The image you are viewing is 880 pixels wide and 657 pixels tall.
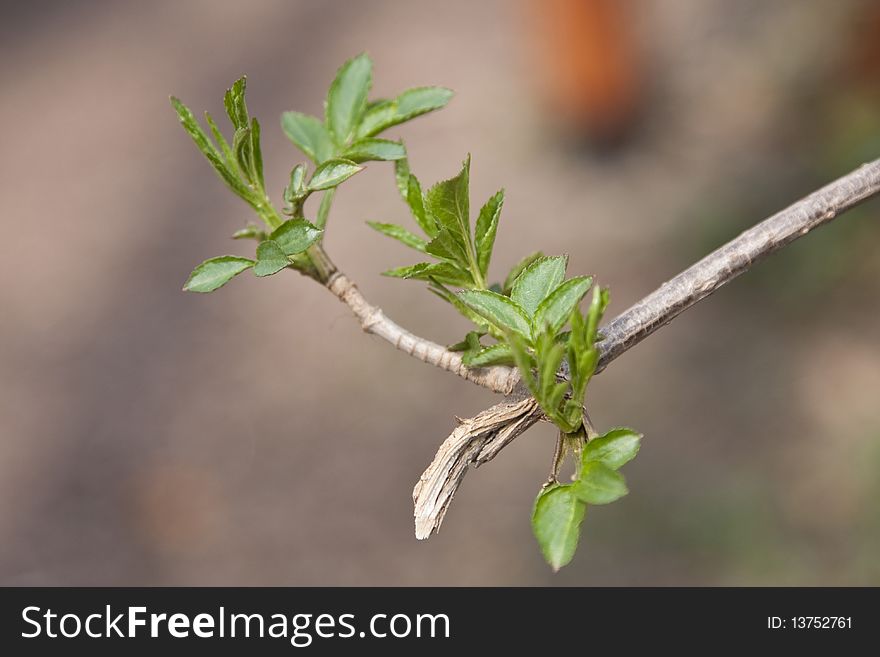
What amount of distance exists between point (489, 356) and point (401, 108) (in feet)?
0.89

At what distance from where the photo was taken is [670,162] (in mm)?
3701

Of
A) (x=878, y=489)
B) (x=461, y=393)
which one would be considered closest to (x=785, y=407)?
(x=878, y=489)

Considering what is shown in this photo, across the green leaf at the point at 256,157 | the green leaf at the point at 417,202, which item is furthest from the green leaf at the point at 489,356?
the green leaf at the point at 256,157

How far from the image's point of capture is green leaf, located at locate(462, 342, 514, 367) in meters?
0.61

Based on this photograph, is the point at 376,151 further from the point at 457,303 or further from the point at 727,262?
the point at 727,262

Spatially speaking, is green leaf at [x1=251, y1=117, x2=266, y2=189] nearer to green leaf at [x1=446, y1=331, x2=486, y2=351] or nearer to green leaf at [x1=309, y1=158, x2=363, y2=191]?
green leaf at [x1=309, y1=158, x2=363, y2=191]

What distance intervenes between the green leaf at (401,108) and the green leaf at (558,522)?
14.3 inches

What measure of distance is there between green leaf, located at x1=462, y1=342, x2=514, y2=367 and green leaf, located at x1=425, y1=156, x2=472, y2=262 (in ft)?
0.31

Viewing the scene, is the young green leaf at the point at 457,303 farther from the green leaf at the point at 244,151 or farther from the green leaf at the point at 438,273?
the green leaf at the point at 244,151

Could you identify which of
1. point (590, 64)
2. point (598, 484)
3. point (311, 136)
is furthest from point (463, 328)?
point (598, 484)

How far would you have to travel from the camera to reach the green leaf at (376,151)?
0.66 meters

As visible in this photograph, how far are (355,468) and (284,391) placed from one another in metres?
0.48

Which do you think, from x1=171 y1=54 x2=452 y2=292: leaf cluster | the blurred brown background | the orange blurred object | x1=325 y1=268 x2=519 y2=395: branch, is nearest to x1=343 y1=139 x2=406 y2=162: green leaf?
x1=171 y1=54 x2=452 y2=292: leaf cluster

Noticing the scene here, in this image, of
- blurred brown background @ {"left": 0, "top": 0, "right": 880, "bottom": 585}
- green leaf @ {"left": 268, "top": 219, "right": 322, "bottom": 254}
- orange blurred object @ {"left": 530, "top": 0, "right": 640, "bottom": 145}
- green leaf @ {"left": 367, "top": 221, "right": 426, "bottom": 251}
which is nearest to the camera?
green leaf @ {"left": 268, "top": 219, "right": 322, "bottom": 254}
